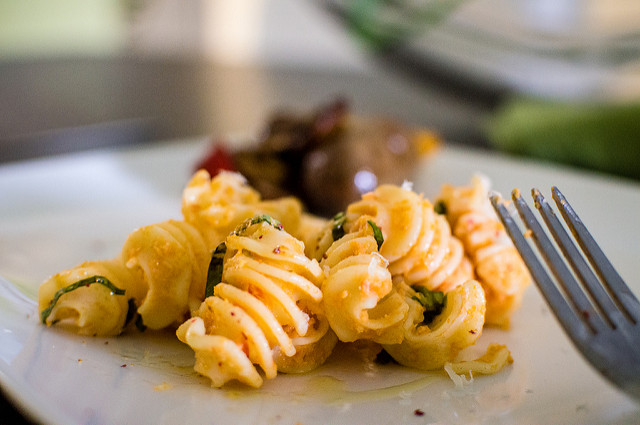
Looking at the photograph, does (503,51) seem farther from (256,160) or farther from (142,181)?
(142,181)

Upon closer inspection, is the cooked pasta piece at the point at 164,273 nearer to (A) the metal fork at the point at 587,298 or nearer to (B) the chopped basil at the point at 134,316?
(B) the chopped basil at the point at 134,316

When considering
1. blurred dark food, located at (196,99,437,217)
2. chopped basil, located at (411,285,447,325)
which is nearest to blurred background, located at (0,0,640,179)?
blurred dark food, located at (196,99,437,217)

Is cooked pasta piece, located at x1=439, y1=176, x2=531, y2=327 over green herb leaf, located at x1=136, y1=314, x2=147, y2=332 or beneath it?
beneath

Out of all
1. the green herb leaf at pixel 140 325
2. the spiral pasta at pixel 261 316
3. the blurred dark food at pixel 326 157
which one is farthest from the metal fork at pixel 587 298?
the blurred dark food at pixel 326 157

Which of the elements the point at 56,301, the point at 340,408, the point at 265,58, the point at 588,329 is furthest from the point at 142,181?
the point at 265,58

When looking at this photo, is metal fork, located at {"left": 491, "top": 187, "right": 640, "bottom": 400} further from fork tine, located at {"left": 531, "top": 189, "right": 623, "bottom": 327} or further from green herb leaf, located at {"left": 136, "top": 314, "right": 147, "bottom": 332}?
green herb leaf, located at {"left": 136, "top": 314, "right": 147, "bottom": 332}

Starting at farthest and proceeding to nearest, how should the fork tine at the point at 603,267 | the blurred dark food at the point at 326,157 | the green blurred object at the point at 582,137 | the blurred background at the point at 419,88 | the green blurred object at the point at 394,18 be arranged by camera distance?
the green blurred object at the point at 394,18 → the blurred background at the point at 419,88 → the green blurred object at the point at 582,137 → the blurred dark food at the point at 326,157 → the fork tine at the point at 603,267
